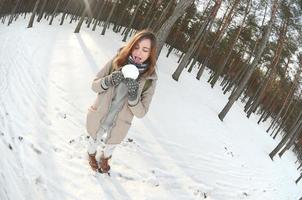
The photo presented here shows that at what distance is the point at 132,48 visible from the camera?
4.81 meters

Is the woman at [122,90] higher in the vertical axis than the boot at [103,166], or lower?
higher

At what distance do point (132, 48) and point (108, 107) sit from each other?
2.82 ft

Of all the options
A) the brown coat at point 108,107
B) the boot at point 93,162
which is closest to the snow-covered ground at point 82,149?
the boot at point 93,162

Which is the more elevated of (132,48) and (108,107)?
(132,48)

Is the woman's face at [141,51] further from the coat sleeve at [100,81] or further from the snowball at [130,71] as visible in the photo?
the coat sleeve at [100,81]

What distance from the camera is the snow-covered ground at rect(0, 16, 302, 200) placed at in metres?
5.41

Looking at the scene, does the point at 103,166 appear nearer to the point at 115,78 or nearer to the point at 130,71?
the point at 115,78

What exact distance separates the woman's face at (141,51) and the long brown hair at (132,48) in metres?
0.04

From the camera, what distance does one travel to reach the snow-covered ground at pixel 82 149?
5410 millimetres

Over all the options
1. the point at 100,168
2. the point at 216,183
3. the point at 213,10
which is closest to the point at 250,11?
the point at 213,10

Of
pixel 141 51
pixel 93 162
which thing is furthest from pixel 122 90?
pixel 93 162

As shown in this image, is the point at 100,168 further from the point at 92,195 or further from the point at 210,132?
the point at 210,132

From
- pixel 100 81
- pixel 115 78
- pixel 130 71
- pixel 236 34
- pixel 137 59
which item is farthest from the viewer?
pixel 236 34

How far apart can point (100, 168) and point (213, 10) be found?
23.8 meters
